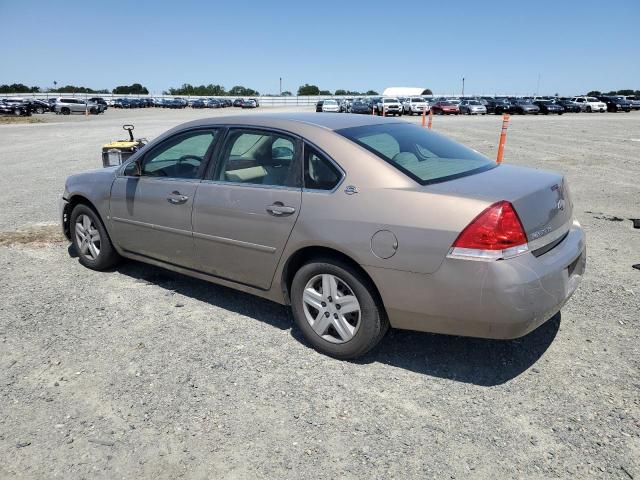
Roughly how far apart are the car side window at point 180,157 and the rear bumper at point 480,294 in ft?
6.22

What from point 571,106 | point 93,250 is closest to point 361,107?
point 571,106

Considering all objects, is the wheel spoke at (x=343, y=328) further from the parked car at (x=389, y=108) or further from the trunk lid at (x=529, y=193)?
the parked car at (x=389, y=108)

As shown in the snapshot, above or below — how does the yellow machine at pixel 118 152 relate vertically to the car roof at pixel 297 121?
below

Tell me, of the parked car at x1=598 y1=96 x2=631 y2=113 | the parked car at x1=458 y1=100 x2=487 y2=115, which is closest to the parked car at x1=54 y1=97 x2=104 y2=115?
the parked car at x1=458 y1=100 x2=487 y2=115

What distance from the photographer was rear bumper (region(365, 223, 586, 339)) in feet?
9.43

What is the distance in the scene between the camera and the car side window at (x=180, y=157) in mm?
4292

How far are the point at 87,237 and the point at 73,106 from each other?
5455 cm

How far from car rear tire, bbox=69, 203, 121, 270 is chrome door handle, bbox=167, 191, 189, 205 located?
118cm

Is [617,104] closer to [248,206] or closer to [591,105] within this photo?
[591,105]

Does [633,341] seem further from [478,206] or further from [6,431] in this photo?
[6,431]

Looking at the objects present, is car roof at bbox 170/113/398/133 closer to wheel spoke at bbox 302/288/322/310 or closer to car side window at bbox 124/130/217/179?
car side window at bbox 124/130/217/179

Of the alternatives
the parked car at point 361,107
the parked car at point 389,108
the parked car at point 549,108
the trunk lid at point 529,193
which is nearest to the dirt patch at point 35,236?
the trunk lid at point 529,193

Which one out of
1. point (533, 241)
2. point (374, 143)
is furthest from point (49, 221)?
point (533, 241)

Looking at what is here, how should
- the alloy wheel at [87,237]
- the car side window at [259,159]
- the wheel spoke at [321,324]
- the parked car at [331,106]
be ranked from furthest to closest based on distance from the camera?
the parked car at [331,106] → the alloy wheel at [87,237] → the car side window at [259,159] → the wheel spoke at [321,324]
